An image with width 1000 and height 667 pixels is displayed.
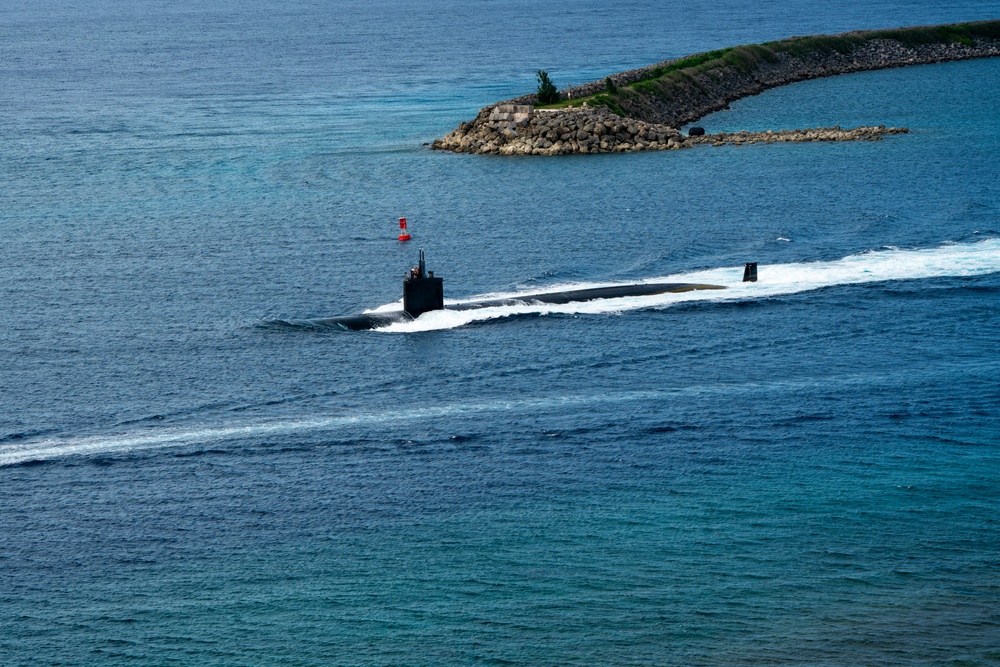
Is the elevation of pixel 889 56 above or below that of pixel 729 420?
above

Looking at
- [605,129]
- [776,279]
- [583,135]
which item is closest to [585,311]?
[776,279]

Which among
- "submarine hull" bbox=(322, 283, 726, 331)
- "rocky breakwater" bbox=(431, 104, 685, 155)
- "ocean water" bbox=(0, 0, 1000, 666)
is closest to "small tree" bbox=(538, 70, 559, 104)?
"rocky breakwater" bbox=(431, 104, 685, 155)

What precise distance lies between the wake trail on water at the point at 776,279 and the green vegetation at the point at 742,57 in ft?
180

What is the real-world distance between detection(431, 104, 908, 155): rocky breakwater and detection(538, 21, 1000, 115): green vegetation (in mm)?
4989

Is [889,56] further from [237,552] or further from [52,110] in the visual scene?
[237,552]

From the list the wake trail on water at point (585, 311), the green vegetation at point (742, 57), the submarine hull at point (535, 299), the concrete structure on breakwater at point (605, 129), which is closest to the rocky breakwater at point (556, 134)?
the concrete structure on breakwater at point (605, 129)

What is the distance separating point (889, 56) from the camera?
183750 mm

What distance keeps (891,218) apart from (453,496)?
5125 cm

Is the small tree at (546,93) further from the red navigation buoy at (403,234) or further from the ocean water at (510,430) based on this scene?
the red navigation buoy at (403,234)

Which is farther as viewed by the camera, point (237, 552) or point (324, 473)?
point (324, 473)

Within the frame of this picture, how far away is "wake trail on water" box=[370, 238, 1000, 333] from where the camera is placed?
68.4m

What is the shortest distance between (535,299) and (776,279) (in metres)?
15.1

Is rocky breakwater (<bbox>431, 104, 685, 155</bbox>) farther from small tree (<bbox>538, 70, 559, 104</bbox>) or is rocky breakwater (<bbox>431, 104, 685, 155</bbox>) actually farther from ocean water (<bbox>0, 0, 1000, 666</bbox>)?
ocean water (<bbox>0, 0, 1000, 666</bbox>)

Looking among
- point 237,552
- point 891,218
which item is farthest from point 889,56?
point 237,552
